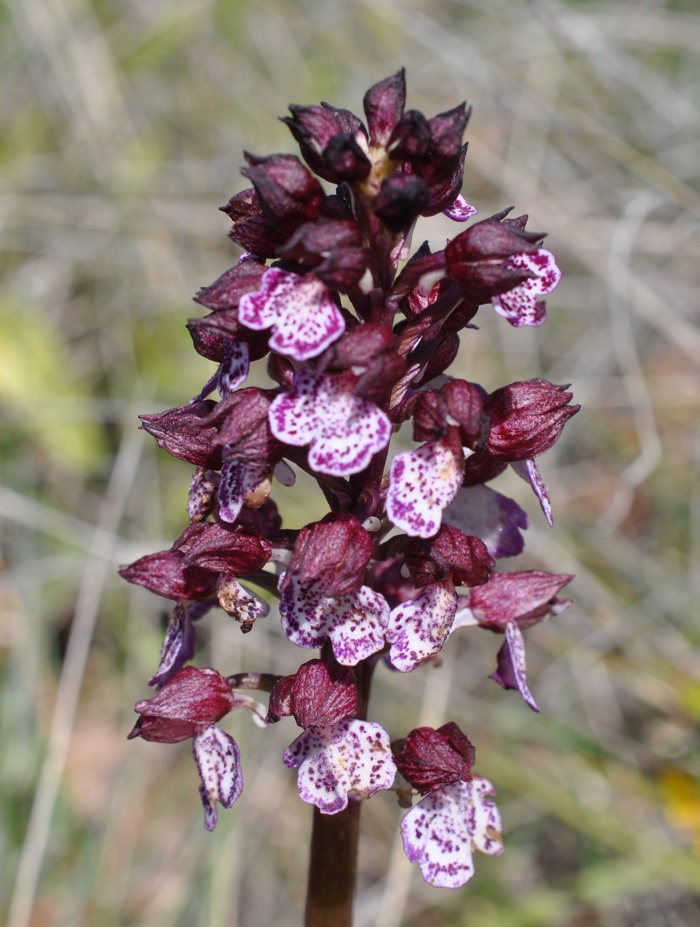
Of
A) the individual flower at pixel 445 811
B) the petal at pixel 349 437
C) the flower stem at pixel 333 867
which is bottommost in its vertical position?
the flower stem at pixel 333 867

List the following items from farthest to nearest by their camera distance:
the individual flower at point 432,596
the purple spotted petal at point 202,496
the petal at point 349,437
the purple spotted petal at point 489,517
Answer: the purple spotted petal at point 489,517, the purple spotted petal at point 202,496, the individual flower at point 432,596, the petal at point 349,437

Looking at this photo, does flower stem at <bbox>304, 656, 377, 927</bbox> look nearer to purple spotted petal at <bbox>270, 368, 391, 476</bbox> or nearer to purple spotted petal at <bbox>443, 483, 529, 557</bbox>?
purple spotted petal at <bbox>443, 483, 529, 557</bbox>

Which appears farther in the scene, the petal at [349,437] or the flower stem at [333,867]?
the flower stem at [333,867]

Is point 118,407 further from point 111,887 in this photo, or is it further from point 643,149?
point 643,149

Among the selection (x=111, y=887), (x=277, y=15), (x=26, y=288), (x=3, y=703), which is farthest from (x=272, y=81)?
(x=111, y=887)

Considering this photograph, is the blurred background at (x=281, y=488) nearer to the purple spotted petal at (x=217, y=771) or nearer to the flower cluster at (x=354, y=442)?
the purple spotted petal at (x=217, y=771)

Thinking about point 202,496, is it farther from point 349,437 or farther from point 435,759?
point 435,759

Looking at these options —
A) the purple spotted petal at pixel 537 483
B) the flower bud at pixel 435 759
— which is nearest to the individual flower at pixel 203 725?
the flower bud at pixel 435 759
